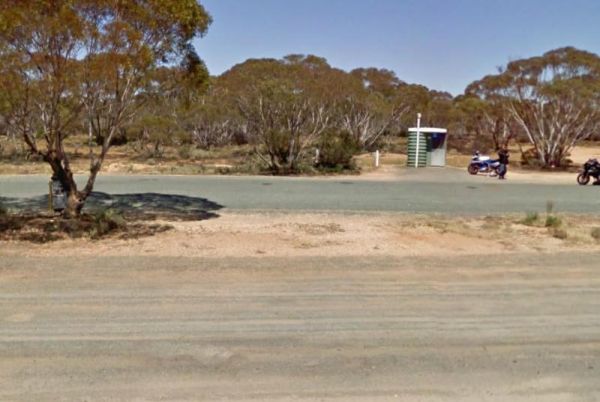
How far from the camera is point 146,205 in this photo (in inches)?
549

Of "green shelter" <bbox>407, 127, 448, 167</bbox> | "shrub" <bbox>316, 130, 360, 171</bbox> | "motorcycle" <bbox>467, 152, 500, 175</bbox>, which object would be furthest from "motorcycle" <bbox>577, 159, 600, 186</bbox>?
"shrub" <bbox>316, 130, 360, 171</bbox>

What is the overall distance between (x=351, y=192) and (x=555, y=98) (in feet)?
55.4

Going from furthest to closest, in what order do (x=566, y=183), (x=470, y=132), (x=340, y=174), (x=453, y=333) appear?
(x=470, y=132) < (x=340, y=174) < (x=566, y=183) < (x=453, y=333)

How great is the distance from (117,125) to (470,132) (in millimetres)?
55082

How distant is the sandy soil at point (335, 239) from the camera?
26.6 feet

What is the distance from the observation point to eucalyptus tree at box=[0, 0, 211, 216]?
7.71 m

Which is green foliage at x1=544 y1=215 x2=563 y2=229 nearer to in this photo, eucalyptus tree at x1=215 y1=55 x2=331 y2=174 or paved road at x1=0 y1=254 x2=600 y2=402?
paved road at x1=0 y1=254 x2=600 y2=402

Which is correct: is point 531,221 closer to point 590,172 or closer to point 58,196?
point 58,196

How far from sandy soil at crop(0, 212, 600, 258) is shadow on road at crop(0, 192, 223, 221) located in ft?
3.80

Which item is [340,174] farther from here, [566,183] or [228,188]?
[566,183]

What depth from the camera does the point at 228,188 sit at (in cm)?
1831

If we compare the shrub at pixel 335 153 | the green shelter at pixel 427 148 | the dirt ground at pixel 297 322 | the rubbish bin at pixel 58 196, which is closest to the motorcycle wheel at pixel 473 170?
the green shelter at pixel 427 148

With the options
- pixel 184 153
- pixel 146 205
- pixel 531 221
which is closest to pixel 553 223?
pixel 531 221

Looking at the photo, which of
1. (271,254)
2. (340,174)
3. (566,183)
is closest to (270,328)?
(271,254)
